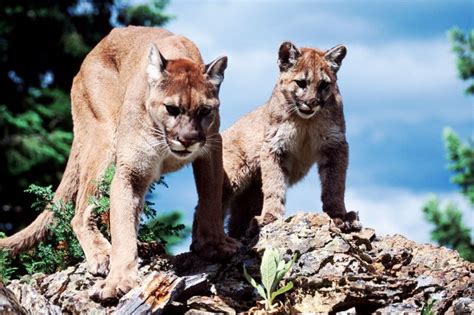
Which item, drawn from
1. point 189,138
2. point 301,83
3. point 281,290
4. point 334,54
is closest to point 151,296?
point 281,290

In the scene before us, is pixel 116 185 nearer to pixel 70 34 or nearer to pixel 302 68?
pixel 302 68

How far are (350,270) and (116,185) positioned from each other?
2.37 metres

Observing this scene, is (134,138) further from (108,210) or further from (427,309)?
(427,309)

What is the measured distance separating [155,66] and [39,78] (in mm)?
21411

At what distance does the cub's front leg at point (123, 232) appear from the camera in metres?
7.89

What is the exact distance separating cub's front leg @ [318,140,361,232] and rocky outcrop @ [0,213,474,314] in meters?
0.27

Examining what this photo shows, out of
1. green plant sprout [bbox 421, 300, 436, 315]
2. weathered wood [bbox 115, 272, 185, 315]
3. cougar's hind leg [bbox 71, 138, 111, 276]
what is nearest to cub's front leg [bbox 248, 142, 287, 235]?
cougar's hind leg [bbox 71, 138, 111, 276]

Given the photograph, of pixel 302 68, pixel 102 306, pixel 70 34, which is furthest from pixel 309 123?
pixel 70 34

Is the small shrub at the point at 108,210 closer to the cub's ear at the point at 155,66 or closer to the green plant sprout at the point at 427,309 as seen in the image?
the cub's ear at the point at 155,66

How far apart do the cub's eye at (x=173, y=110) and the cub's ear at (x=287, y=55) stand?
2650 millimetres

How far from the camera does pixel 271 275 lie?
7492mm

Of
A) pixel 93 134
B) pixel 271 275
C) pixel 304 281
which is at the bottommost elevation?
pixel 271 275

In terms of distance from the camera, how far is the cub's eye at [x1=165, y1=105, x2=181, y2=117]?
7.87 metres

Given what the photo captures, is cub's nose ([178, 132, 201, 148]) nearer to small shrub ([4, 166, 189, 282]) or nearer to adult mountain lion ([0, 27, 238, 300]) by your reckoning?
adult mountain lion ([0, 27, 238, 300])
